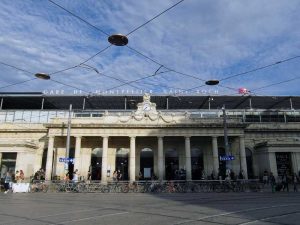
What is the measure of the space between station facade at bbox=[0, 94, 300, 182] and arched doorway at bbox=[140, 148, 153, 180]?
16 cm

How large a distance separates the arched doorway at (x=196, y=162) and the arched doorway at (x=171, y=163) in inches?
104

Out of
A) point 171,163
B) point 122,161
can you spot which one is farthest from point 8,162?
point 171,163

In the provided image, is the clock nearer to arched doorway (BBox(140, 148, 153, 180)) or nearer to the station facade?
the station facade

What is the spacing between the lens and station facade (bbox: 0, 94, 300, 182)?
45188 mm

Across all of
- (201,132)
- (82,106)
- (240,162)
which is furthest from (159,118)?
(82,106)

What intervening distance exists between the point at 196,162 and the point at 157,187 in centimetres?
2241

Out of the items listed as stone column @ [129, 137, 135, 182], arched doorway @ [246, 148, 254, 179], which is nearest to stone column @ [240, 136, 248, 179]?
arched doorway @ [246, 148, 254, 179]

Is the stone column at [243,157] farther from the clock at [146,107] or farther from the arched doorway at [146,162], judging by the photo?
the clock at [146,107]

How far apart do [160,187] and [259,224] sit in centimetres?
1889

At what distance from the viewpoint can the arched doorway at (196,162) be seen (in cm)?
4925

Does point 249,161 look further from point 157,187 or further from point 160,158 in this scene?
point 157,187

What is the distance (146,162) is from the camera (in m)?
49.8

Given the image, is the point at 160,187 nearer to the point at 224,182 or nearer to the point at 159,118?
the point at 224,182

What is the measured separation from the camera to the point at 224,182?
28.8 meters
